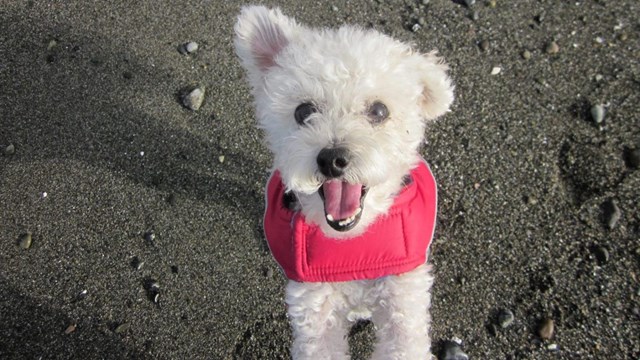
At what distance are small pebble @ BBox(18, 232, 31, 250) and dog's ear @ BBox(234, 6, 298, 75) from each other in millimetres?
2010

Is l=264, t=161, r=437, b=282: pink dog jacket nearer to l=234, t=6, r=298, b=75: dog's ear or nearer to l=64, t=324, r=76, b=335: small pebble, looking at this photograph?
l=234, t=6, r=298, b=75: dog's ear

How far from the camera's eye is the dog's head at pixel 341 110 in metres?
1.71

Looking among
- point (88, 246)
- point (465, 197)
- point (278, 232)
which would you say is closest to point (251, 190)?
point (278, 232)

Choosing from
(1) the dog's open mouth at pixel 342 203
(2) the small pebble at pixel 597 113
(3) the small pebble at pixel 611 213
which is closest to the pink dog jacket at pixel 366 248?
(1) the dog's open mouth at pixel 342 203

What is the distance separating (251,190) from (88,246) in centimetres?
112

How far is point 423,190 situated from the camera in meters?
2.23

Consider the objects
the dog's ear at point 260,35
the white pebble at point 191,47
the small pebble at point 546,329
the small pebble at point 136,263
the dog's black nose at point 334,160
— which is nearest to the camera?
the dog's black nose at point 334,160

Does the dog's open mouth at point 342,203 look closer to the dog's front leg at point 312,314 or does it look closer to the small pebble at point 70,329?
the dog's front leg at point 312,314

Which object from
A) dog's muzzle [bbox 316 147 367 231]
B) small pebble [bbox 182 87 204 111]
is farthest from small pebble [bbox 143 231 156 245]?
dog's muzzle [bbox 316 147 367 231]

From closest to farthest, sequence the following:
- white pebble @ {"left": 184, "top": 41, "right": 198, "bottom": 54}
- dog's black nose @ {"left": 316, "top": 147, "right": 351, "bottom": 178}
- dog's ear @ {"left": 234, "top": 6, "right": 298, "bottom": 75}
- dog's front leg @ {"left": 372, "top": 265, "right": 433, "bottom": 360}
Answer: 1. dog's black nose @ {"left": 316, "top": 147, "right": 351, "bottom": 178}
2. dog's ear @ {"left": 234, "top": 6, "right": 298, "bottom": 75}
3. dog's front leg @ {"left": 372, "top": 265, "right": 433, "bottom": 360}
4. white pebble @ {"left": 184, "top": 41, "right": 198, "bottom": 54}

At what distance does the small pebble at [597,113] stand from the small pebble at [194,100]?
2.65 m

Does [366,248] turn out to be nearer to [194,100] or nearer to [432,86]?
[432,86]

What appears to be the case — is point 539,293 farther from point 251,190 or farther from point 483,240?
point 251,190

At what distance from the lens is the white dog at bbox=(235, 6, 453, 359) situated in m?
1.76
